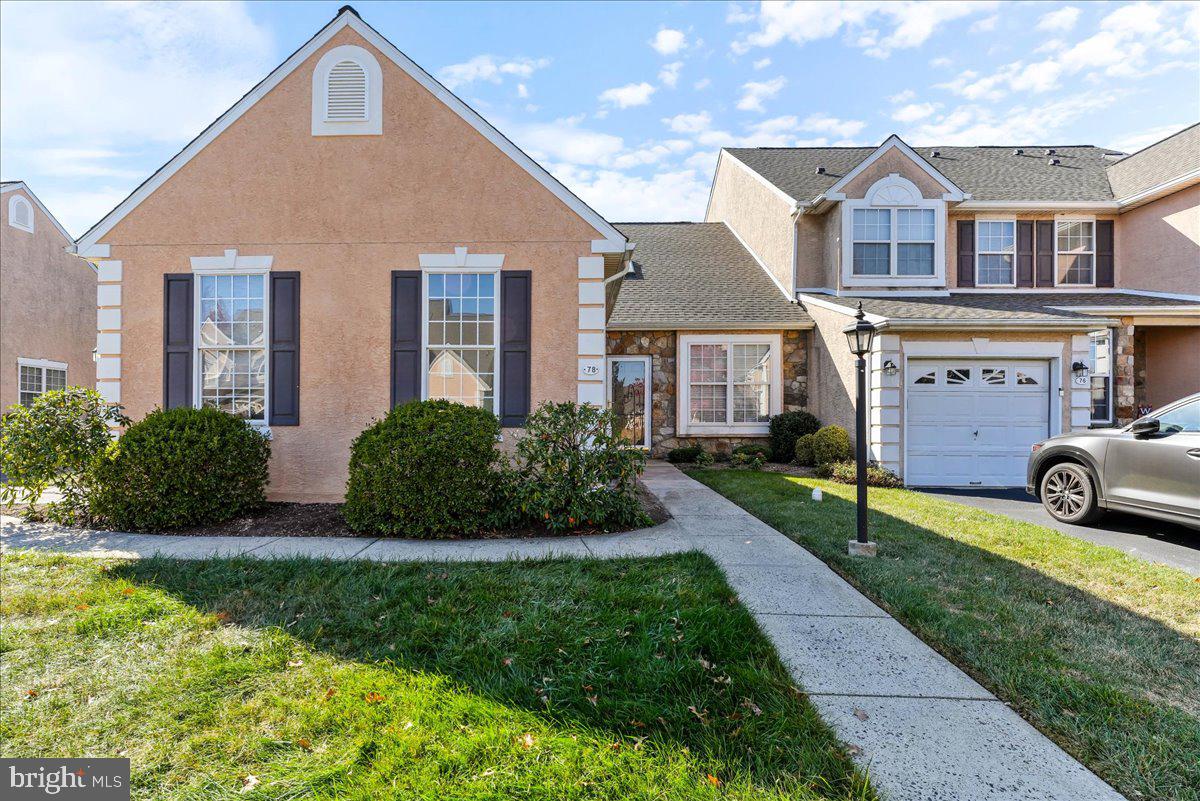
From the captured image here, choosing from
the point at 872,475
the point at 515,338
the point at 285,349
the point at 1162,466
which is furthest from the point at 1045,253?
the point at 285,349

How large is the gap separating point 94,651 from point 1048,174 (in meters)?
20.1

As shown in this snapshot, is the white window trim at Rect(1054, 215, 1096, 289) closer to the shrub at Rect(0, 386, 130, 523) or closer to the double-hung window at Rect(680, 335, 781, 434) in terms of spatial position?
the double-hung window at Rect(680, 335, 781, 434)

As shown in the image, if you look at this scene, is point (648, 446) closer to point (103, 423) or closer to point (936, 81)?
point (936, 81)

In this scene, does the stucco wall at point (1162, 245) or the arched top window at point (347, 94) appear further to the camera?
the stucco wall at point (1162, 245)

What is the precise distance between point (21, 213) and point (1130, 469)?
25.0 metres

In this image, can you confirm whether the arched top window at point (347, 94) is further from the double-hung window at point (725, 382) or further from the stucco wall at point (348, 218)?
A: the double-hung window at point (725, 382)

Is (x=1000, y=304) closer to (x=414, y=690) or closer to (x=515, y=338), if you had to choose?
(x=515, y=338)

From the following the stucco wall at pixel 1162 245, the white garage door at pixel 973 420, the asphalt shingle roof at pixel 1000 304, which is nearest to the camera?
the asphalt shingle roof at pixel 1000 304

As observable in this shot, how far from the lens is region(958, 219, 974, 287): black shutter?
13125 mm

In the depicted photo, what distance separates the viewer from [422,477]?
587cm

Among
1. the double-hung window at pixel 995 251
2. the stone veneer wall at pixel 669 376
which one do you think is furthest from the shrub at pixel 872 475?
the double-hung window at pixel 995 251

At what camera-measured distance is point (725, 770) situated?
2312mm

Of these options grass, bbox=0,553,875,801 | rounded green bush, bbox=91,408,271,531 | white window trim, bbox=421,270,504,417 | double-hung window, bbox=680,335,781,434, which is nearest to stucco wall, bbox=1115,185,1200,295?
double-hung window, bbox=680,335,781,434

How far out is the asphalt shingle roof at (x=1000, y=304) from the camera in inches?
400
